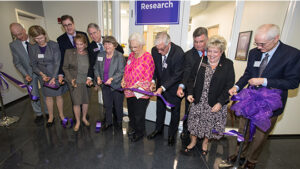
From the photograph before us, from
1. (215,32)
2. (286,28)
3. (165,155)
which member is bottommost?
(165,155)

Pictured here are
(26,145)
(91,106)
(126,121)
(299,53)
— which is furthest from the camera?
(91,106)

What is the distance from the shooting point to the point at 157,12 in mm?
2605

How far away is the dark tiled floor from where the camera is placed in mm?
2020

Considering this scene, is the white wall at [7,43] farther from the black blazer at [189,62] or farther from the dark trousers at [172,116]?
the black blazer at [189,62]

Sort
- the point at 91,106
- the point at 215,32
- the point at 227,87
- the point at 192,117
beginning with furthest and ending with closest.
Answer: the point at 215,32
the point at 91,106
the point at 192,117
the point at 227,87

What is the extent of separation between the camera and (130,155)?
7.22 ft

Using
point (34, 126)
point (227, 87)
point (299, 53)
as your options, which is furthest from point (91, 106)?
point (299, 53)

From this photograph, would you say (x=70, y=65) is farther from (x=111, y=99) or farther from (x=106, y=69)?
(x=111, y=99)

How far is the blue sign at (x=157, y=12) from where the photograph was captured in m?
2.51

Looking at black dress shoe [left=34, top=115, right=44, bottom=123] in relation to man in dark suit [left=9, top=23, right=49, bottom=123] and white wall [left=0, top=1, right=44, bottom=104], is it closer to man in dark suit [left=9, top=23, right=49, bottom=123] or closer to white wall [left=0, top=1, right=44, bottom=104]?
man in dark suit [left=9, top=23, right=49, bottom=123]

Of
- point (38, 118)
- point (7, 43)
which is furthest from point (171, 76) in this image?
point (7, 43)

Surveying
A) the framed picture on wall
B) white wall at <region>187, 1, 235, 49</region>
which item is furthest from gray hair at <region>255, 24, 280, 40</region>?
white wall at <region>187, 1, 235, 49</region>

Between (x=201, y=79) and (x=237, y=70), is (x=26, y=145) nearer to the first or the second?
(x=201, y=79)

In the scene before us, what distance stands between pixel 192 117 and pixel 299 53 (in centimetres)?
135
